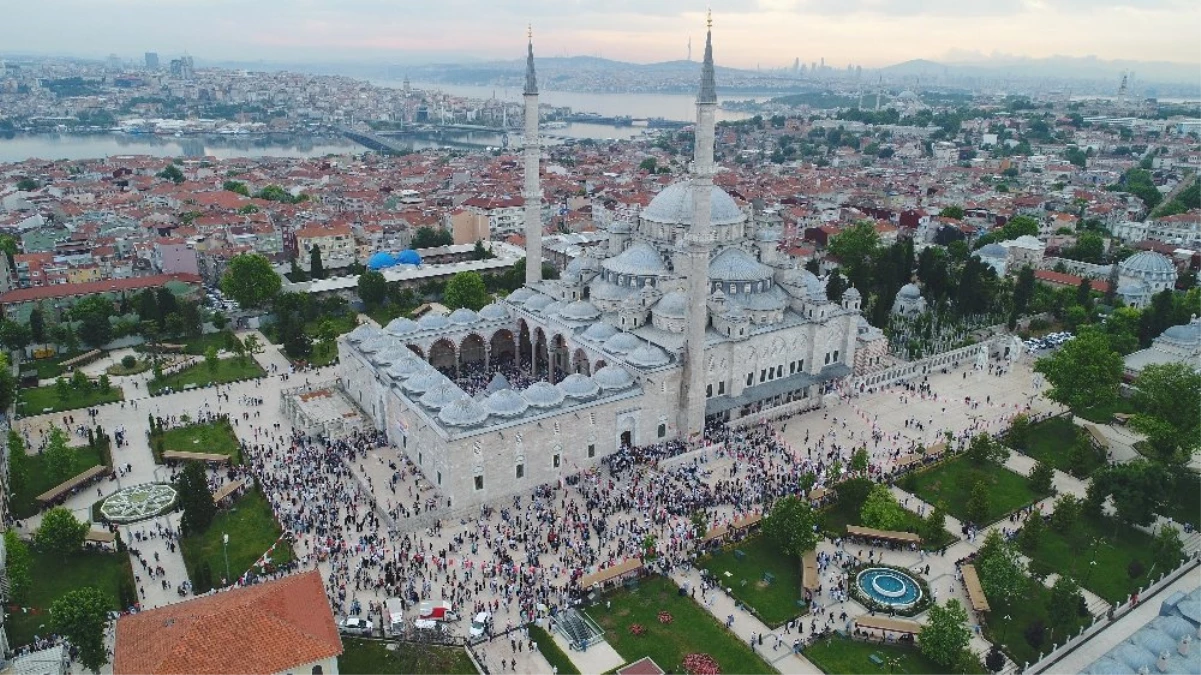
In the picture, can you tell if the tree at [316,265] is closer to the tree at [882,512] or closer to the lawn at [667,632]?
the lawn at [667,632]

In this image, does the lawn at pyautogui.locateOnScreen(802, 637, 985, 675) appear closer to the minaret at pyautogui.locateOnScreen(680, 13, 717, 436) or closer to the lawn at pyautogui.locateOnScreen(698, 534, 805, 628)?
the lawn at pyautogui.locateOnScreen(698, 534, 805, 628)

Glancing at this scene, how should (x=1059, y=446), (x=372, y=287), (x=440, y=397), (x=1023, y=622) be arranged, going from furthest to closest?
(x=372, y=287)
(x=1059, y=446)
(x=440, y=397)
(x=1023, y=622)

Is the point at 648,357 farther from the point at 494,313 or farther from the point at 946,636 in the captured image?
the point at 946,636

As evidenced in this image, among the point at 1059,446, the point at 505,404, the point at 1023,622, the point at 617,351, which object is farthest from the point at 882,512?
the point at 505,404

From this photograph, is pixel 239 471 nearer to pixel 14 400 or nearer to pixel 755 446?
pixel 14 400

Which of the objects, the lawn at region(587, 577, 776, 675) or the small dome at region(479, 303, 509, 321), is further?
the small dome at region(479, 303, 509, 321)

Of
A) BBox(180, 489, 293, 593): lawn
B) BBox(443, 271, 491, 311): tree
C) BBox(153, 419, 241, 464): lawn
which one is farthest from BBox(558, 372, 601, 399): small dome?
BBox(443, 271, 491, 311): tree
